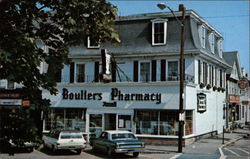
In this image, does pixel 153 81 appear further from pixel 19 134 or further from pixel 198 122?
pixel 19 134

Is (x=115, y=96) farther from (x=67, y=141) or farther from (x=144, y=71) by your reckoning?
(x=67, y=141)

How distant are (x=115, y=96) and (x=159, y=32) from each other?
5.95 meters

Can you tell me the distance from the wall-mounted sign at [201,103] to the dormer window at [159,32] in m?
4.83

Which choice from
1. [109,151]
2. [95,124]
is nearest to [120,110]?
[95,124]

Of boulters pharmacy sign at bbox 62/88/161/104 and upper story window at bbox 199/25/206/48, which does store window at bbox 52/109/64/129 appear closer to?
boulters pharmacy sign at bbox 62/88/161/104

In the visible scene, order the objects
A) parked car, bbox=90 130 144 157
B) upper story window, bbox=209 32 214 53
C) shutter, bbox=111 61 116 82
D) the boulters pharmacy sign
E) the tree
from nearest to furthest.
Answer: the tree
parked car, bbox=90 130 144 157
the boulters pharmacy sign
shutter, bbox=111 61 116 82
upper story window, bbox=209 32 214 53

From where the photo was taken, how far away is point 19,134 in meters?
5.81

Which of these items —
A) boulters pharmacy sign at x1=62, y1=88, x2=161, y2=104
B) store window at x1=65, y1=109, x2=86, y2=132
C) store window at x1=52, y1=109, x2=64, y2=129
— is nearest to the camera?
boulters pharmacy sign at x1=62, y1=88, x2=161, y2=104

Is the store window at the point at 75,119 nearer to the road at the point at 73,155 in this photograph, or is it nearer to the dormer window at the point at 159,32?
the road at the point at 73,155

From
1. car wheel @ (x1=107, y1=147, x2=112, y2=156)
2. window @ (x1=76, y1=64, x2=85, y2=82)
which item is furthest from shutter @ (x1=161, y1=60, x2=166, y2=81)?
car wheel @ (x1=107, y1=147, x2=112, y2=156)

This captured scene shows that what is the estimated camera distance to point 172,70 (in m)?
25.4

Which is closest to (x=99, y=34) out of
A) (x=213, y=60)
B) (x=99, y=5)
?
(x=99, y=5)

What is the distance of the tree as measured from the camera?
5.42 metres

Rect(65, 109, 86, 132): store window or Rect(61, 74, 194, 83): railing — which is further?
Rect(65, 109, 86, 132): store window
